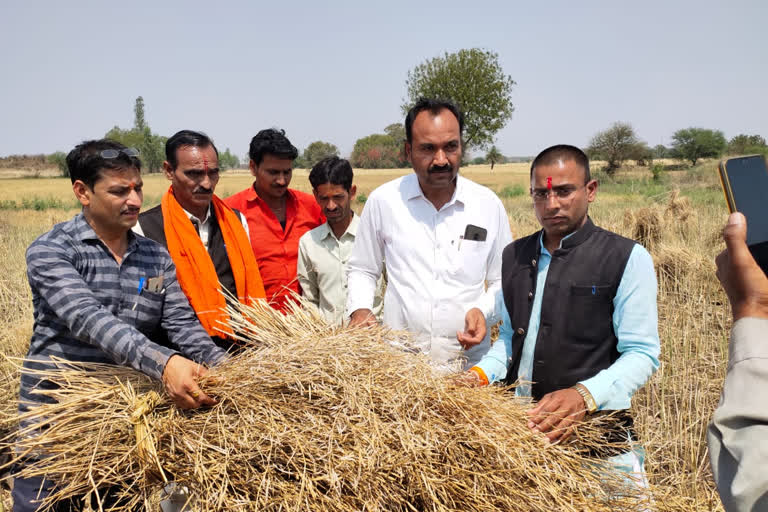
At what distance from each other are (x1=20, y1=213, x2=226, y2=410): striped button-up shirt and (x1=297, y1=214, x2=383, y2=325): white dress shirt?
1.11 m

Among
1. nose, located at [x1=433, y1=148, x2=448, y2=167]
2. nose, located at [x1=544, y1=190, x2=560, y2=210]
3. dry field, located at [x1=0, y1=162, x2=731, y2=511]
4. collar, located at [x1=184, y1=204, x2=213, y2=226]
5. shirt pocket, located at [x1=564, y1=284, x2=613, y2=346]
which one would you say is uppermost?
nose, located at [x1=433, y1=148, x2=448, y2=167]

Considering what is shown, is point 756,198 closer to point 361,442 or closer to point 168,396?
point 361,442

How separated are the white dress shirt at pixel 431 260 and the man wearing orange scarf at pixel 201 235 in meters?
0.79

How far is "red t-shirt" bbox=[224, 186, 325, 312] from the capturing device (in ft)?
11.5

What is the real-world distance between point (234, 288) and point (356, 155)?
8357cm

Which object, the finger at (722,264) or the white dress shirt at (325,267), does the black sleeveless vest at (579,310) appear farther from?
the white dress shirt at (325,267)

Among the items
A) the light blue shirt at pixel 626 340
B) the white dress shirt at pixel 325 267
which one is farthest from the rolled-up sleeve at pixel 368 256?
the light blue shirt at pixel 626 340

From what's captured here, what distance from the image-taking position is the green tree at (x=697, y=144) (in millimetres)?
49812

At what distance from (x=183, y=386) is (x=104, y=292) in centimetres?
71

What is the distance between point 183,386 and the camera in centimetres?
158

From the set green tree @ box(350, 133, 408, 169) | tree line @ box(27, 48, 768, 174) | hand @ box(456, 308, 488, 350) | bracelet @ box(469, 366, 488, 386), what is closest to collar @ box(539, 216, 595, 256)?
hand @ box(456, 308, 488, 350)

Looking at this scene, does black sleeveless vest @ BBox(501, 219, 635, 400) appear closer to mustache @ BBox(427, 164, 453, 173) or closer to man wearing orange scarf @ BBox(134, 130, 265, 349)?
mustache @ BBox(427, 164, 453, 173)

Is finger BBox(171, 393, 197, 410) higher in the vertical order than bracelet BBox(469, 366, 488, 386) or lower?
higher

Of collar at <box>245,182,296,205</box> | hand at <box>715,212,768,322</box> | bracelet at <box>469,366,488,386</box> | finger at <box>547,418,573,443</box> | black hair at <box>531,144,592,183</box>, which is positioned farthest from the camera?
collar at <box>245,182,296,205</box>
